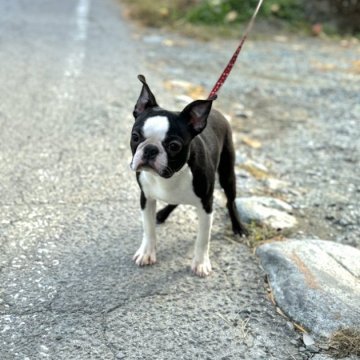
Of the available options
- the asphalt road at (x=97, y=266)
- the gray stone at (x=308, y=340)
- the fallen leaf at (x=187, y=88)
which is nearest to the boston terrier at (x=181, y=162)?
the asphalt road at (x=97, y=266)

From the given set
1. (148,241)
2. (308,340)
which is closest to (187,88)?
(148,241)

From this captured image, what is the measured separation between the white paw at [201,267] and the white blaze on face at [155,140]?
88cm

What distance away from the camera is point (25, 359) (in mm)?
2670

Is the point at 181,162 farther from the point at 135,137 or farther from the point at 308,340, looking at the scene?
the point at 308,340

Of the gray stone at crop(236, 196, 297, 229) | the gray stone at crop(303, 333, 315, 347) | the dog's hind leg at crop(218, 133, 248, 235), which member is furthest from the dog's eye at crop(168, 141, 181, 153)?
the gray stone at crop(236, 196, 297, 229)

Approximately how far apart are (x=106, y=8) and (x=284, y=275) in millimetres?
9877

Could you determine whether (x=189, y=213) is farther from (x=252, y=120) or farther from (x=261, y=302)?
(x=252, y=120)

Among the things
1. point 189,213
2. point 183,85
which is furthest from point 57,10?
point 189,213

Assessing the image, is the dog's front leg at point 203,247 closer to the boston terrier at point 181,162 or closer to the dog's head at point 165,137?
the boston terrier at point 181,162

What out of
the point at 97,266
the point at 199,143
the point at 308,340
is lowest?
the point at 97,266

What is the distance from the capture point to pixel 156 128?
9.34 feet

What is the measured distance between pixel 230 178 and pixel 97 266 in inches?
43.6

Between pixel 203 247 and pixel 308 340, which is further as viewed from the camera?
pixel 203 247

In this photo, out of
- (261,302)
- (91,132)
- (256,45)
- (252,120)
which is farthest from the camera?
(256,45)
